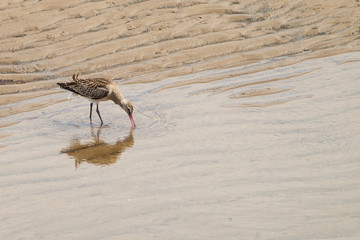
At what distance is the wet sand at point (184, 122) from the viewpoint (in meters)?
5.53

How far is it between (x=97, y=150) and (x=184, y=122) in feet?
4.21

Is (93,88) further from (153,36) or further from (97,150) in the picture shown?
(153,36)

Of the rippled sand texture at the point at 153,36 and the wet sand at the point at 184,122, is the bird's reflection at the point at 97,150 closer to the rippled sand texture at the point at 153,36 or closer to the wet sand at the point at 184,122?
the wet sand at the point at 184,122

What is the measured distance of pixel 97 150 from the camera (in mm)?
7828

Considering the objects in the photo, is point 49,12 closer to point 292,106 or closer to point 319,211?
point 292,106

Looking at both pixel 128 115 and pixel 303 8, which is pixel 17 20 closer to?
pixel 128 115

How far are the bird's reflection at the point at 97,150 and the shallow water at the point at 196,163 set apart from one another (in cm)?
2

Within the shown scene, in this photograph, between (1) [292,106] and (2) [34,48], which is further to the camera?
(2) [34,48]

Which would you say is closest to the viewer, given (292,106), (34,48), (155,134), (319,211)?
(319,211)

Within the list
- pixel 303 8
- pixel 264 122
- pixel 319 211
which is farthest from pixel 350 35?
pixel 319 211

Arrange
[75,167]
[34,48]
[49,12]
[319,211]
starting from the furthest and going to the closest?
[49,12] → [34,48] → [75,167] → [319,211]

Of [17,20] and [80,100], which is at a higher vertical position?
[17,20]

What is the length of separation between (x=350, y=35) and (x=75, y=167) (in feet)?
23.9

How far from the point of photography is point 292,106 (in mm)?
8836
